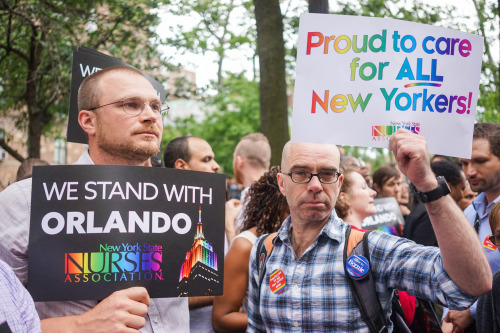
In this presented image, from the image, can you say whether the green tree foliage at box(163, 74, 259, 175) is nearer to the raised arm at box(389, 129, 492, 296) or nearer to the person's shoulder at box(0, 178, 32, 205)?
the person's shoulder at box(0, 178, 32, 205)

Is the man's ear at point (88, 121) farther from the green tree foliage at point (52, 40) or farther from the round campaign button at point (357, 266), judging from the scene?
the green tree foliage at point (52, 40)

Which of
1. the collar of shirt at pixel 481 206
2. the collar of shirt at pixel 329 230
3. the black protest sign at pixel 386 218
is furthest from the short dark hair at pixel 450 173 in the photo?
the collar of shirt at pixel 329 230

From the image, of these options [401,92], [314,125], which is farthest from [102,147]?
[401,92]

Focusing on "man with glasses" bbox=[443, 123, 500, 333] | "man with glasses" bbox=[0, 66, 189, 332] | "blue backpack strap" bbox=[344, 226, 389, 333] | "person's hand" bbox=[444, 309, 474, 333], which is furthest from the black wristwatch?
"man with glasses" bbox=[443, 123, 500, 333]

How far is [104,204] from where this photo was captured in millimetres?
2119

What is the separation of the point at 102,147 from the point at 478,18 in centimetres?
1297

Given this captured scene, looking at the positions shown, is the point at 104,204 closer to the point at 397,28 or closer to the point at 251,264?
the point at 251,264

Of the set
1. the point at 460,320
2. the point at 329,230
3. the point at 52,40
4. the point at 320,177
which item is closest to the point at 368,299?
the point at 329,230

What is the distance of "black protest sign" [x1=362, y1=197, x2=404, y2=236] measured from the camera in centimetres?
552

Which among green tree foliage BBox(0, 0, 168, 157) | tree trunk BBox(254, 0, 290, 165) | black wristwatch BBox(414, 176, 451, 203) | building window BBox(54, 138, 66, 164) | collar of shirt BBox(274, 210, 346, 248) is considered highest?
building window BBox(54, 138, 66, 164)

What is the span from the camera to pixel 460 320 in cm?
355

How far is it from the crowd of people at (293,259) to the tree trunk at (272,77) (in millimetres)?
4157

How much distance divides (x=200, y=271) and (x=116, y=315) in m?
0.42

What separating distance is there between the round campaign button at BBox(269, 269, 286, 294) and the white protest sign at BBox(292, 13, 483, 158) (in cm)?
71
